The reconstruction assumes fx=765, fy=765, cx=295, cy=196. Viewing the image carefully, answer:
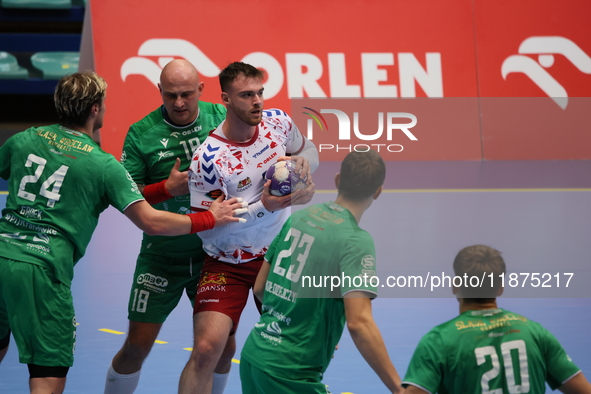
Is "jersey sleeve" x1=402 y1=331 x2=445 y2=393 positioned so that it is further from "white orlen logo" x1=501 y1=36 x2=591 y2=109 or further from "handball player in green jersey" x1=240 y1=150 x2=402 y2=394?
"white orlen logo" x1=501 y1=36 x2=591 y2=109

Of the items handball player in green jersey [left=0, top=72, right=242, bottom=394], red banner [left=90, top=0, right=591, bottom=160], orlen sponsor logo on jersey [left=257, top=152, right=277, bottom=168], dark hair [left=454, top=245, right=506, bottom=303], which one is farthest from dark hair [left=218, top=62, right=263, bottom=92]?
red banner [left=90, top=0, right=591, bottom=160]

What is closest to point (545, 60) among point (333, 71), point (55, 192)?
point (333, 71)

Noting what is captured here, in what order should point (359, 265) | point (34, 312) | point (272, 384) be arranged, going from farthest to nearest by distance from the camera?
point (34, 312) < point (272, 384) < point (359, 265)

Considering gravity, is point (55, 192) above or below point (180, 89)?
below

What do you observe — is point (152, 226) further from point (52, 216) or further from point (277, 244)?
point (277, 244)

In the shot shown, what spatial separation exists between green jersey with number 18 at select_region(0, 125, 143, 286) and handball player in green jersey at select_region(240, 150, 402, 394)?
109 centimetres

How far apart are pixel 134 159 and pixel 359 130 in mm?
1861

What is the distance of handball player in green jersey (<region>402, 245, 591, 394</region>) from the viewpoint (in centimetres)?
292

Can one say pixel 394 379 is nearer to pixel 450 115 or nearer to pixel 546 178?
pixel 450 115

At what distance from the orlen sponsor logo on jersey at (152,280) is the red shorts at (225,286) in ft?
1.17

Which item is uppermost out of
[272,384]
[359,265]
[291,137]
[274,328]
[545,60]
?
[545,60]

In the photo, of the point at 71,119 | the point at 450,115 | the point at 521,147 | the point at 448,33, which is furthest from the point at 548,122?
the point at 71,119

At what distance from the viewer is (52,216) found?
13.6 feet

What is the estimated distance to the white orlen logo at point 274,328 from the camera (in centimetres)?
363
